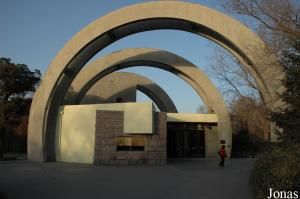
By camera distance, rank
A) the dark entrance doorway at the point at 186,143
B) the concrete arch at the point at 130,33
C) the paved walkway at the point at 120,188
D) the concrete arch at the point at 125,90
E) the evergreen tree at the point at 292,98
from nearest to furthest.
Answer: the paved walkway at the point at 120,188
the evergreen tree at the point at 292,98
the concrete arch at the point at 130,33
the dark entrance doorway at the point at 186,143
the concrete arch at the point at 125,90

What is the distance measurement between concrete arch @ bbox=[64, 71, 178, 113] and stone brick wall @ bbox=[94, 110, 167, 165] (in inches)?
638

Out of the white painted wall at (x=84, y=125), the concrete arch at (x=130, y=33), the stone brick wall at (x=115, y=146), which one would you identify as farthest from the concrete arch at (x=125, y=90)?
the stone brick wall at (x=115, y=146)

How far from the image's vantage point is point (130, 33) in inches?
995

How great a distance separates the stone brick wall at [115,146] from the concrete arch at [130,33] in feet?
16.2

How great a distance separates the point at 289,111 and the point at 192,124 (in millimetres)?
20094

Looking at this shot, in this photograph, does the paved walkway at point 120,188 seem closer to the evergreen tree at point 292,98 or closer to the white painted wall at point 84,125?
the evergreen tree at point 292,98

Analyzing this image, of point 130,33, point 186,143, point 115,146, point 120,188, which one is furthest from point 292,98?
point 186,143

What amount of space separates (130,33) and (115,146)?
27.8 feet

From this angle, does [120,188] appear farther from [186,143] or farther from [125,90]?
[125,90]

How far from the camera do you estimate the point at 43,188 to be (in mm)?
11828

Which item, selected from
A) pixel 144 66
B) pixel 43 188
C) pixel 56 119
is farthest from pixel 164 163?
pixel 144 66

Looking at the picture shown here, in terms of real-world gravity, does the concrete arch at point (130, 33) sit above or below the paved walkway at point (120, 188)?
above

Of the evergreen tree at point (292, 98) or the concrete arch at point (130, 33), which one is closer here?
the evergreen tree at point (292, 98)

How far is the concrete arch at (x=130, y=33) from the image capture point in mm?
21828
